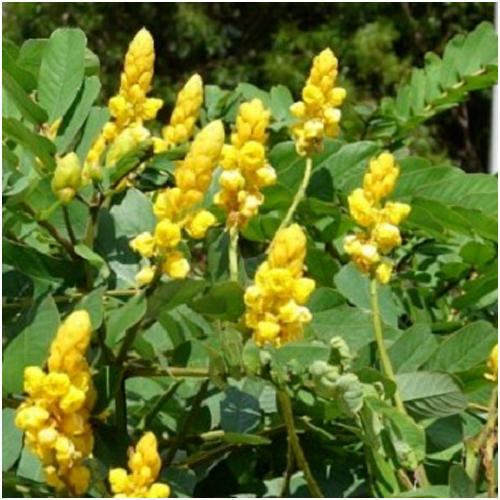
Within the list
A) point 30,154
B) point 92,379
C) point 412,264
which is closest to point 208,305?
point 92,379

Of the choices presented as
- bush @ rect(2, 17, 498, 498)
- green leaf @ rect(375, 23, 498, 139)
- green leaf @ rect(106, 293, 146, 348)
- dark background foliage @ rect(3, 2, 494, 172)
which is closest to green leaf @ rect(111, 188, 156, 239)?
bush @ rect(2, 17, 498, 498)

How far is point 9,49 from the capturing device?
94cm

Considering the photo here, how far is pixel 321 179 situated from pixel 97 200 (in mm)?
240

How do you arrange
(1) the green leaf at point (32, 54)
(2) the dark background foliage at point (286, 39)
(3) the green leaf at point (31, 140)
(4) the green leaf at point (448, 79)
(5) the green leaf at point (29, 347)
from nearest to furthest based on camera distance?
(5) the green leaf at point (29, 347), (3) the green leaf at point (31, 140), (1) the green leaf at point (32, 54), (4) the green leaf at point (448, 79), (2) the dark background foliage at point (286, 39)

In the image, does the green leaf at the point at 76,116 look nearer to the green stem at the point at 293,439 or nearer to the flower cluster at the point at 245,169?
the flower cluster at the point at 245,169

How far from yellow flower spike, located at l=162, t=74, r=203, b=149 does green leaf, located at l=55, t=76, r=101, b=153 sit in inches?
2.5

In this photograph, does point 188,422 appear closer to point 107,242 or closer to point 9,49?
point 107,242

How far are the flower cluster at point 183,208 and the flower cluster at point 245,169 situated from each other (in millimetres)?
55

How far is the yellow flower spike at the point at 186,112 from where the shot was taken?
90cm

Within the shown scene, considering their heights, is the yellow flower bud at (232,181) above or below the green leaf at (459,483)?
above

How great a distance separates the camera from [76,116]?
35.4 inches

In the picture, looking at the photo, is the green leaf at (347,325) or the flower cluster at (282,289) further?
the green leaf at (347,325)

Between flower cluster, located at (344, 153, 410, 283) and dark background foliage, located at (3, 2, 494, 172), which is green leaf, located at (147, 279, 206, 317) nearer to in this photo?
flower cluster, located at (344, 153, 410, 283)

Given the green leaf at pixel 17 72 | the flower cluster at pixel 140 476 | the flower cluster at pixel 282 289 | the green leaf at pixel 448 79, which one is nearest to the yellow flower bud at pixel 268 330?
the flower cluster at pixel 282 289
